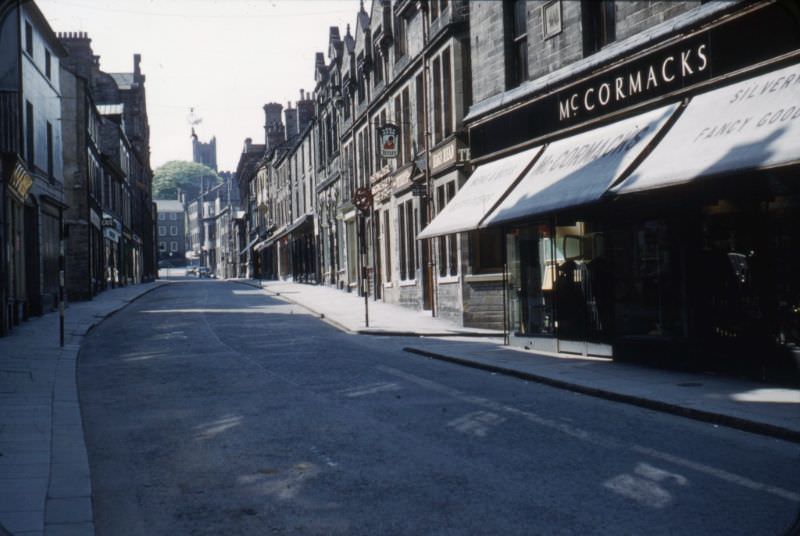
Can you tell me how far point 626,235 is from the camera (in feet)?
47.6

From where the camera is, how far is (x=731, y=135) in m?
11.1

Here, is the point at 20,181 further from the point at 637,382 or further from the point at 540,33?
the point at 637,382

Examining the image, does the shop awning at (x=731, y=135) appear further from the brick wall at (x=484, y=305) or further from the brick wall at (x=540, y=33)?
the brick wall at (x=484, y=305)

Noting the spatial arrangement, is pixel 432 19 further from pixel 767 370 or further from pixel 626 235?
pixel 767 370

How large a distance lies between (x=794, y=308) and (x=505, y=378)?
4.14 meters

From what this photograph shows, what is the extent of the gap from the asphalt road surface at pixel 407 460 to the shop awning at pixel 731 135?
125 inches

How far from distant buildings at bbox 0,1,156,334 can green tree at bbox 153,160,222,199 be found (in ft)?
338

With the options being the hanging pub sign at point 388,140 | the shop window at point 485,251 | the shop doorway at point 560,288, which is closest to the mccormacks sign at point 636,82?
the shop doorway at point 560,288

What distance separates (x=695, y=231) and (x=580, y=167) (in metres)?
2.65

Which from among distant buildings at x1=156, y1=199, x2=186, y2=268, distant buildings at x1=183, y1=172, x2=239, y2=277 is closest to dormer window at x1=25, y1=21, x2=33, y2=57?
distant buildings at x1=183, y1=172, x2=239, y2=277

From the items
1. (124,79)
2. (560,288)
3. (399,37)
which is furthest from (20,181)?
(124,79)

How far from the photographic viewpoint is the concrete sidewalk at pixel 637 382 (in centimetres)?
901

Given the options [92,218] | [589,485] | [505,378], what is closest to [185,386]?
[505,378]

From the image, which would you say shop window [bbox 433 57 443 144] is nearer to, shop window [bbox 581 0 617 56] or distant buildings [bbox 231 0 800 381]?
distant buildings [bbox 231 0 800 381]
